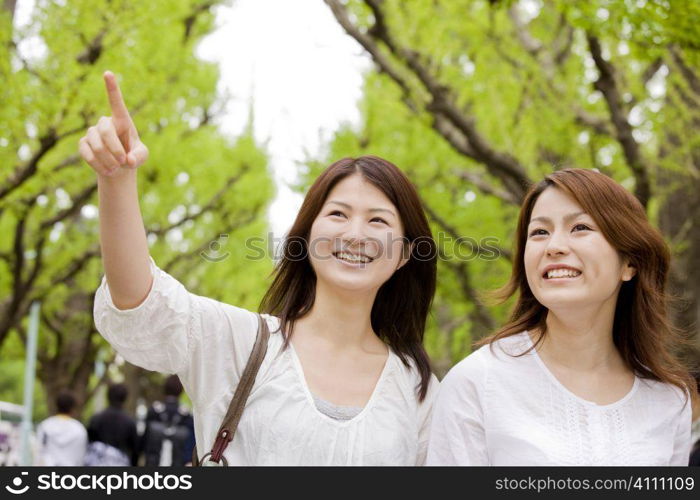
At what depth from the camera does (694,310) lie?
851 centimetres

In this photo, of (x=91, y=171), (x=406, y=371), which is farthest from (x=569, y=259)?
(x=91, y=171)

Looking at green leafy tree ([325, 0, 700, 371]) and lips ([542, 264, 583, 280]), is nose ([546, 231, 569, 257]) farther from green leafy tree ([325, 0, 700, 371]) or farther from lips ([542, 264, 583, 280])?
green leafy tree ([325, 0, 700, 371])

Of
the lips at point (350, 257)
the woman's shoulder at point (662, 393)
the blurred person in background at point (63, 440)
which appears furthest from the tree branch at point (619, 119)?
the blurred person in background at point (63, 440)

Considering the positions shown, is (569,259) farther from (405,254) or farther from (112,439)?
(112,439)

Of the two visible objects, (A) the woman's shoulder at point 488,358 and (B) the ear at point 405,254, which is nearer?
(A) the woman's shoulder at point 488,358

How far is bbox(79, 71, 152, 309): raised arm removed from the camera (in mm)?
2049

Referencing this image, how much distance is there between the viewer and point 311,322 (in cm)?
272

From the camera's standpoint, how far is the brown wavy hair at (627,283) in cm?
251

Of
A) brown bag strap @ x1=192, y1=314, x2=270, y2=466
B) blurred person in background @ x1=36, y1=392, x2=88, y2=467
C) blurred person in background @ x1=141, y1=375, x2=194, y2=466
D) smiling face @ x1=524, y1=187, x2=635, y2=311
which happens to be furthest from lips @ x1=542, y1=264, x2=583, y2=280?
blurred person in background @ x1=36, y1=392, x2=88, y2=467

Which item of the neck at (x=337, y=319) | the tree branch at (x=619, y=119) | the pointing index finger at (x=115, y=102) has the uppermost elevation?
the tree branch at (x=619, y=119)

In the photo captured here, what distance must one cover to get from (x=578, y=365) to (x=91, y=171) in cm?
823

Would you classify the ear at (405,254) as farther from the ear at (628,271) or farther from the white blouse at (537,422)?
the ear at (628,271)
